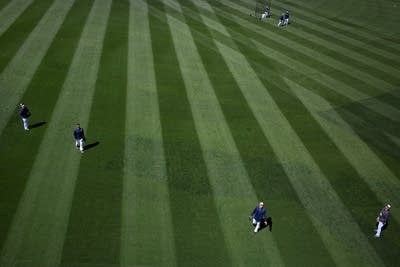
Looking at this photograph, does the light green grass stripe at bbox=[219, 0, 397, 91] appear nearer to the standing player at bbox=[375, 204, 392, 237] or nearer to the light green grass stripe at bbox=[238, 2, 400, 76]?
the light green grass stripe at bbox=[238, 2, 400, 76]

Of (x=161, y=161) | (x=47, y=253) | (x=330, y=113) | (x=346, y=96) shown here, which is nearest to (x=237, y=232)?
(x=161, y=161)

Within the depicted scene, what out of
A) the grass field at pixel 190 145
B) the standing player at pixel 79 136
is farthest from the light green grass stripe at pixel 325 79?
the standing player at pixel 79 136

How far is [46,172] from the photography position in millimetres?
17969

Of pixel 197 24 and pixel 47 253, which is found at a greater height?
pixel 197 24

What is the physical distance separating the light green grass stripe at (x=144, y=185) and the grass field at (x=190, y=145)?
6cm

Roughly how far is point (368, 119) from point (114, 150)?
52.6 feet

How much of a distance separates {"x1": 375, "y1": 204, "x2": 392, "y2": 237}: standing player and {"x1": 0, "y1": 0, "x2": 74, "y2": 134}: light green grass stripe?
18404mm

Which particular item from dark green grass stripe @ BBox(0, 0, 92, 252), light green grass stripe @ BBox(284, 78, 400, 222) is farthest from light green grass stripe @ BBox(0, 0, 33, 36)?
light green grass stripe @ BBox(284, 78, 400, 222)

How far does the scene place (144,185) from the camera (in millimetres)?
17766

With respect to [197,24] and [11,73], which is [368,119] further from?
[11,73]

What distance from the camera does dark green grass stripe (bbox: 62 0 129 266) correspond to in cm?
1443

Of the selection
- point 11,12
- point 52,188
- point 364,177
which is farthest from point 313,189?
point 11,12

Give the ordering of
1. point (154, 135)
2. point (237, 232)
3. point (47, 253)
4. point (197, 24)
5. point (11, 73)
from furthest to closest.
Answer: point (197, 24), point (11, 73), point (154, 135), point (237, 232), point (47, 253)

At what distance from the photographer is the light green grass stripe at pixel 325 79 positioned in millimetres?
26812
